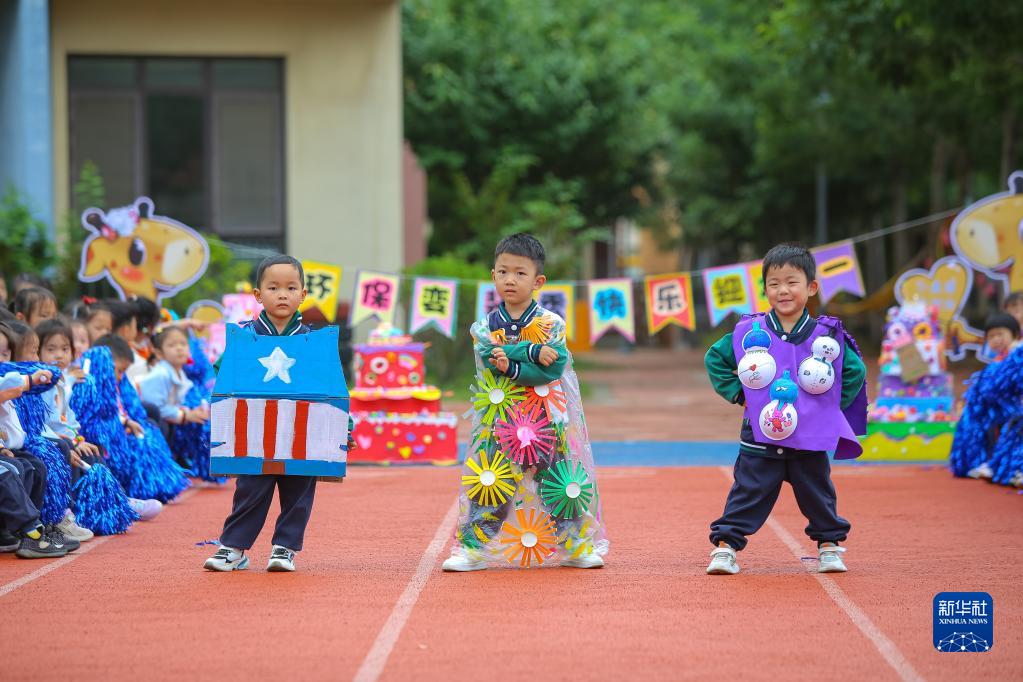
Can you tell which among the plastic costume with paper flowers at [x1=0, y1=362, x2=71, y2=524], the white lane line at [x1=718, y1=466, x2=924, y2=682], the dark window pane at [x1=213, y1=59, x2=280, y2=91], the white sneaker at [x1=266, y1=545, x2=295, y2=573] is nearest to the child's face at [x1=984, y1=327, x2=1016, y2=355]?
the white lane line at [x1=718, y1=466, x2=924, y2=682]

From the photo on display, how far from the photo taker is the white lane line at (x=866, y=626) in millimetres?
5117

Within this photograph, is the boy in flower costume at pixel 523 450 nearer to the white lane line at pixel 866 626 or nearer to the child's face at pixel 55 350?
the white lane line at pixel 866 626

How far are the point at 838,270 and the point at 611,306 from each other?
7.12ft

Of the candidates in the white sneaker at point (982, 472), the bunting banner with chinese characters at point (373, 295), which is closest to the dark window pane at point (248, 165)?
the bunting banner with chinese characters at point (373, 295)

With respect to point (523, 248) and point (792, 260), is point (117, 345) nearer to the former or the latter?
point (523, 248)

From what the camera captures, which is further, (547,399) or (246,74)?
(246,74)

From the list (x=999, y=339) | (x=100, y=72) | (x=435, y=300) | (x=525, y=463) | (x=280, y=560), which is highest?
(x=100, y=72)

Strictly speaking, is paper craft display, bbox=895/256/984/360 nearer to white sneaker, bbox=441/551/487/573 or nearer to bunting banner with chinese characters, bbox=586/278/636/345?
bunting banner with chinese characters, bbox=586/278/636/345

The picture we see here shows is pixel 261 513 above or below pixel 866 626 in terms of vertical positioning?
above

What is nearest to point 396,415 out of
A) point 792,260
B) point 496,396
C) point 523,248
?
point 496,396

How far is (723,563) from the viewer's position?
6.88 m

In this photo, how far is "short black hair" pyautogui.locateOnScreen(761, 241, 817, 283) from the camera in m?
6.86

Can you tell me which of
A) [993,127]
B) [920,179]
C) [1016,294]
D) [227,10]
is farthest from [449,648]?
[920,179]

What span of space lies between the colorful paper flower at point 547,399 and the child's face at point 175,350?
4215mm
